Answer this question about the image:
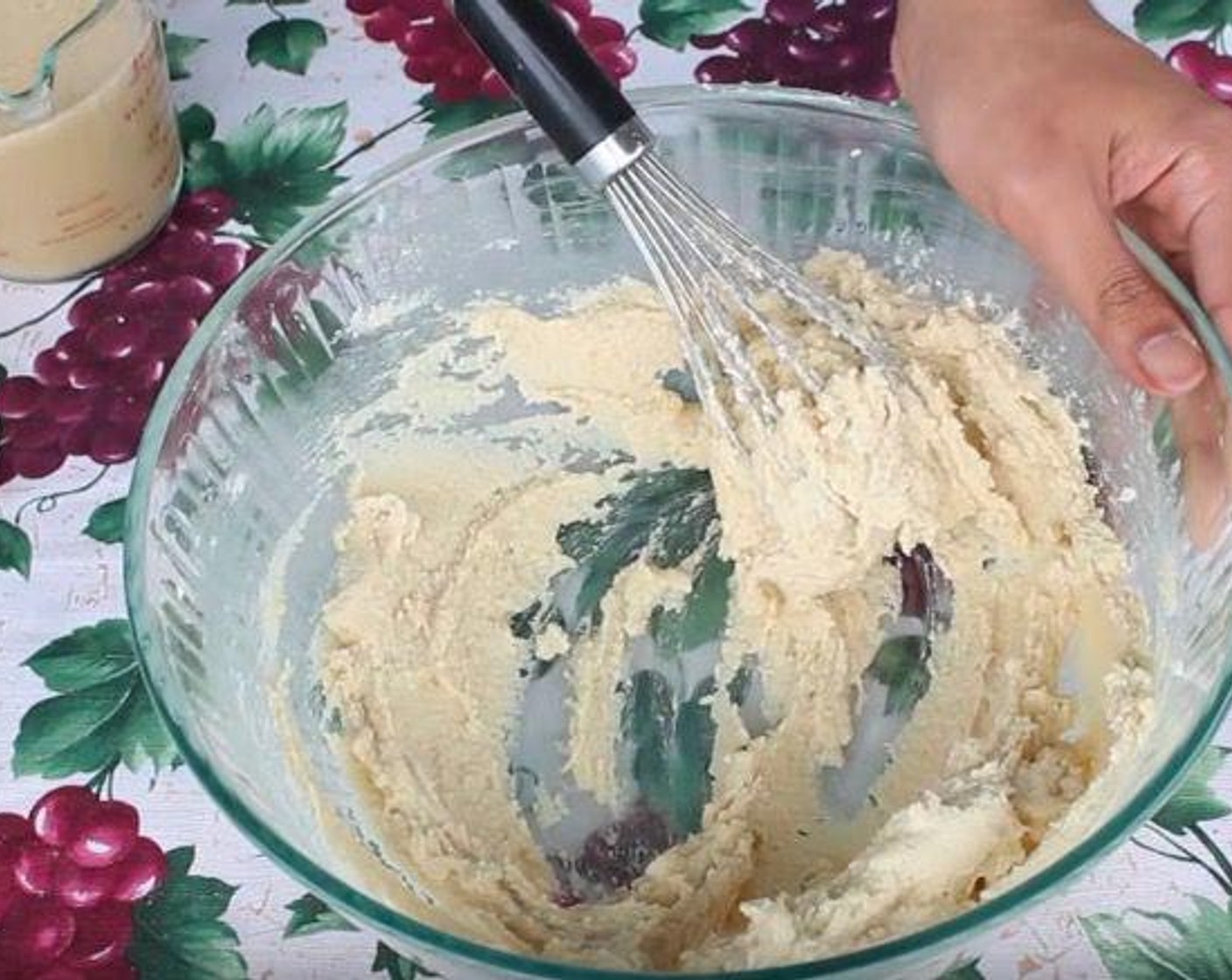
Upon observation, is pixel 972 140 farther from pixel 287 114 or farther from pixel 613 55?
pixel 287 114

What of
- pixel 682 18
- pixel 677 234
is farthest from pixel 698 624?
pixel 682 18

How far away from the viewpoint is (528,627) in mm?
920

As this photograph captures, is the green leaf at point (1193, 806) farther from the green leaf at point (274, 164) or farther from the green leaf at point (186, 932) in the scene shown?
the green leaf at point (274, 164)

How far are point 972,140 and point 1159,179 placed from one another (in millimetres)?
92

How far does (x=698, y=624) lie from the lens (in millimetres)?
916

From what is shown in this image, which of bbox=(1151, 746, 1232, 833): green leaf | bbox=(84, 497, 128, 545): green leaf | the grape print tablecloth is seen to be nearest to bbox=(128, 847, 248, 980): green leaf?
the grape print tablecloth

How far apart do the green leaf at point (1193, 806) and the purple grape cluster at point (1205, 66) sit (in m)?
0.43

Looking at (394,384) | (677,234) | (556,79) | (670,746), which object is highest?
(556,79)

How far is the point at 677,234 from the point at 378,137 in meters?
0.32

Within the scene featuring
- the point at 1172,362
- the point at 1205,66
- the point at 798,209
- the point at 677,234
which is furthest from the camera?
the point at 1205,66

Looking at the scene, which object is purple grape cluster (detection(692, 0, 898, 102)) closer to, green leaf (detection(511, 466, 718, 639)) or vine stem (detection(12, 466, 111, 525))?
green leaf (detection(511, 466, 718, 639))

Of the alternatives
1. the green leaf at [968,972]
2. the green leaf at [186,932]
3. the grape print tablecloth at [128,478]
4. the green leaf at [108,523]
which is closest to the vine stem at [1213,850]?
the grape print tablecloth at [128,478]

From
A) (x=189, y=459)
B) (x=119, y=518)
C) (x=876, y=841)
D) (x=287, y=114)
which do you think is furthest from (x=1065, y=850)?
(x=287, y=114)

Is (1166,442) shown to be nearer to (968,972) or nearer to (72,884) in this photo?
(968,972)
